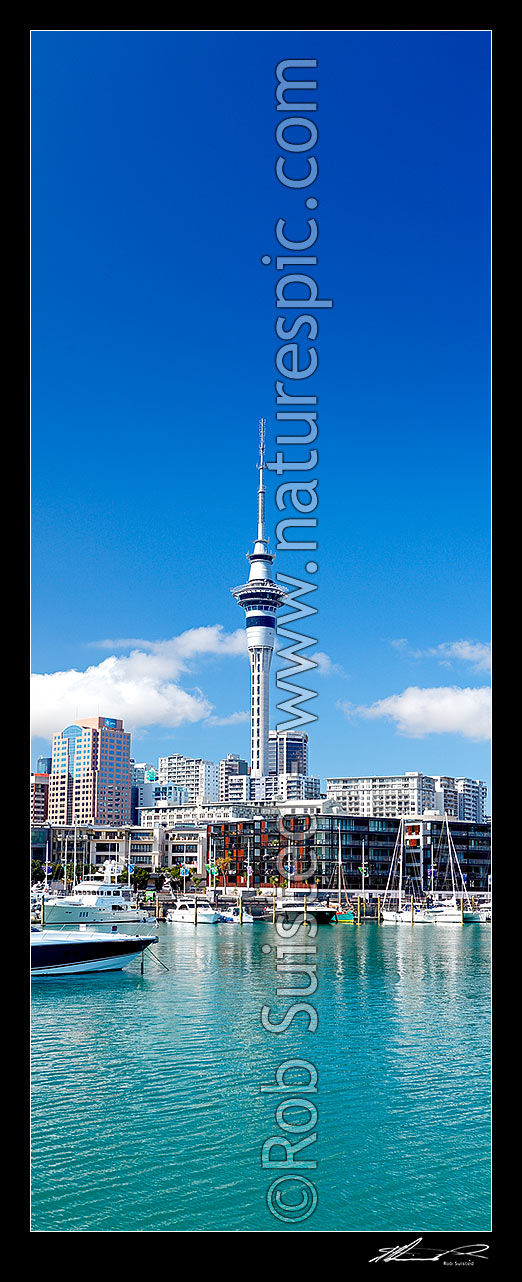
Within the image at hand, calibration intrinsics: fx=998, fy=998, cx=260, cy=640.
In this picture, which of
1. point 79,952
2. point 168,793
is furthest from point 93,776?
point 79,952

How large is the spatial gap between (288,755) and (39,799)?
641 inches

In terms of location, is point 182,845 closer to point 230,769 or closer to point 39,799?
point 39,799

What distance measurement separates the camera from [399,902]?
3703 centimetres

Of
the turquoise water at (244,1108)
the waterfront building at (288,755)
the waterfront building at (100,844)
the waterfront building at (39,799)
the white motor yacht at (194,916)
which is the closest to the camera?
the turquoise water at (244,1108)

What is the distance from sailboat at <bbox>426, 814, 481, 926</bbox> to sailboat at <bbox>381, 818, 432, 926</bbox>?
17.1 inches

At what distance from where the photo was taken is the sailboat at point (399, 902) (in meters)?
32.1

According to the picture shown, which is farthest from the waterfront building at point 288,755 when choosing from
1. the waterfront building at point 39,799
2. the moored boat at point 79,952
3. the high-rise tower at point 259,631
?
the moored boat at point 79,952

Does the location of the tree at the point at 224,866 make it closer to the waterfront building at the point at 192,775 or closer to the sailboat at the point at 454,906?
the sailboat at the point at 454,906

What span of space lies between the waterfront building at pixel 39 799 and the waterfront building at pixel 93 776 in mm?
494

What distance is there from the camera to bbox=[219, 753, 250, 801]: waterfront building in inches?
3152
